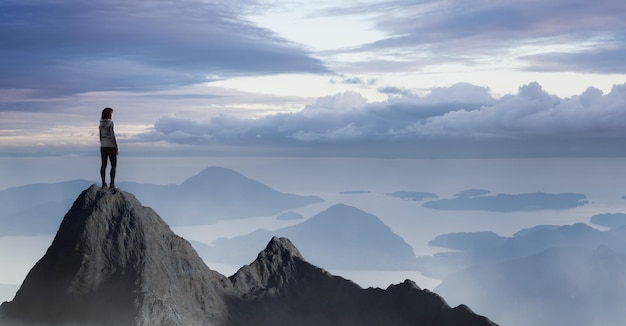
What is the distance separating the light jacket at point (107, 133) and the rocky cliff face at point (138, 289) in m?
5.21

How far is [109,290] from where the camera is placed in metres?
43.8

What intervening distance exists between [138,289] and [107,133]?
9.58 meters

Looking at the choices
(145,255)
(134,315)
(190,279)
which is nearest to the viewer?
(134,315)

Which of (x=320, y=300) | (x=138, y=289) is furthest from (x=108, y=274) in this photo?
(x=320, y=300)

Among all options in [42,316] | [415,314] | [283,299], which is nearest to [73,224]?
[42,316]

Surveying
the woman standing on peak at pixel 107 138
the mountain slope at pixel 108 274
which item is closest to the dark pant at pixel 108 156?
the woman standing on peak at pixel 107 138

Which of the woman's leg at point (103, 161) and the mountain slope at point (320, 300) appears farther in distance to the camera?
the mountain slope at point (320, 300)

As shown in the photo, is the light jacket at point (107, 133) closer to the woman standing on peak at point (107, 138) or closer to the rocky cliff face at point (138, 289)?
the woman standing on peak at point (107, 138)

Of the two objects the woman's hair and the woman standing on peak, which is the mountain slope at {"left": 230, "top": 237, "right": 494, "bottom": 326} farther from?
the woman's hair

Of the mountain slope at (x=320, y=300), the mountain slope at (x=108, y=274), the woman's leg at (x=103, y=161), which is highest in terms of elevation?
the woman's leg at (x=103, y=161)

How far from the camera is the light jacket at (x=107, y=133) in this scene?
4157 cm

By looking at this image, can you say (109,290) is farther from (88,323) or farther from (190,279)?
(190,279)

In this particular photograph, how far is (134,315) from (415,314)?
21583mm

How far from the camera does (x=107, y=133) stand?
41625 millimetres
